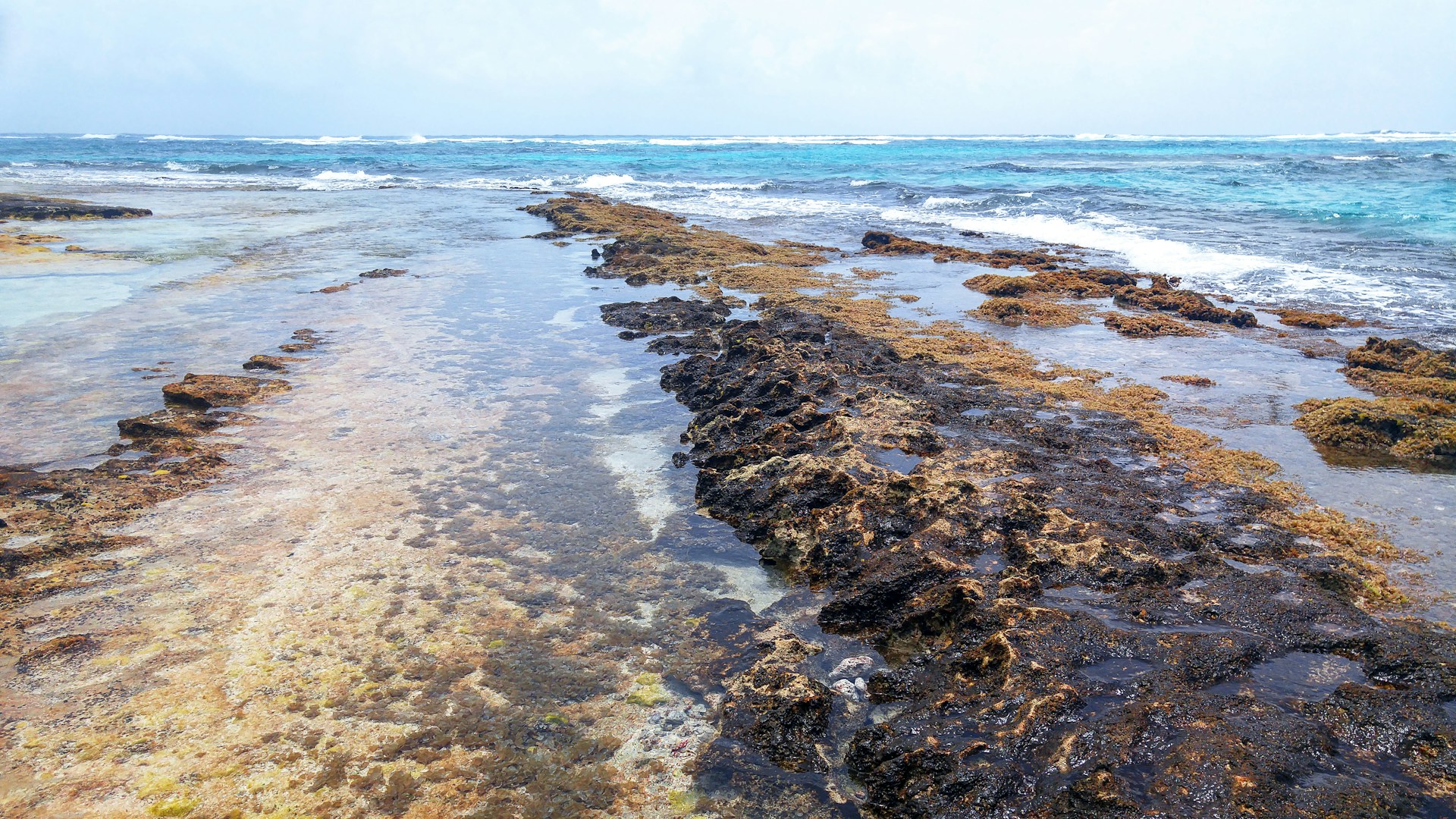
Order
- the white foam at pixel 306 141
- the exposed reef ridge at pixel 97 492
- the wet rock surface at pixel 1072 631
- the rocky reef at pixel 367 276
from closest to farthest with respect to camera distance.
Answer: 1. the wet rock surface at pixel 1072 631
2. the exposed reef ridge at pixel 97 492
3. the rocky reef at pixel 367 276
4. the white foam at pixel 306 141

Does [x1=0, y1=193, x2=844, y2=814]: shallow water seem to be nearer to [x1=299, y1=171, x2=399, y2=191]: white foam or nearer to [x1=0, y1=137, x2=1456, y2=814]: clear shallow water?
[x1=0, y1=137, x2=1456, y2=814]: clear shallow water

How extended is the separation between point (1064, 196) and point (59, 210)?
116ft

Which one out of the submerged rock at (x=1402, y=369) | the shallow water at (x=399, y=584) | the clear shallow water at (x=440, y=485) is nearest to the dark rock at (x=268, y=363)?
the shallow water at (x=399, y=584)

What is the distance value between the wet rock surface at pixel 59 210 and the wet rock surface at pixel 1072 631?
1046 inches

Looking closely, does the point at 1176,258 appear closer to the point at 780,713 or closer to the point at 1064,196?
the point at 1064,196

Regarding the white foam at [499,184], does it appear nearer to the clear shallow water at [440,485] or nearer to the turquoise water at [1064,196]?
the turquoise water at [1064,196]

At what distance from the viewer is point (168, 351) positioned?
935cm

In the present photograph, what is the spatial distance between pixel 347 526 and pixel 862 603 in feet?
11.8

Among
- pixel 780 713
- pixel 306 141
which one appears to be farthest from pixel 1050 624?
pixel 306 141

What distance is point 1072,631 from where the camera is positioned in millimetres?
3955

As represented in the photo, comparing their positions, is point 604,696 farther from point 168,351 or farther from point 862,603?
point 168,351

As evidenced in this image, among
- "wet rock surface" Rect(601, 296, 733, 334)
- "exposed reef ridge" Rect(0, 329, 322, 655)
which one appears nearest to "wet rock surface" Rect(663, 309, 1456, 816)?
"exposed reef ridge" Rect(0, 329, 322, 655)

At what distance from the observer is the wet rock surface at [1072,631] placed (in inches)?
121

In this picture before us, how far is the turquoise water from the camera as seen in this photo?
1527 cm
